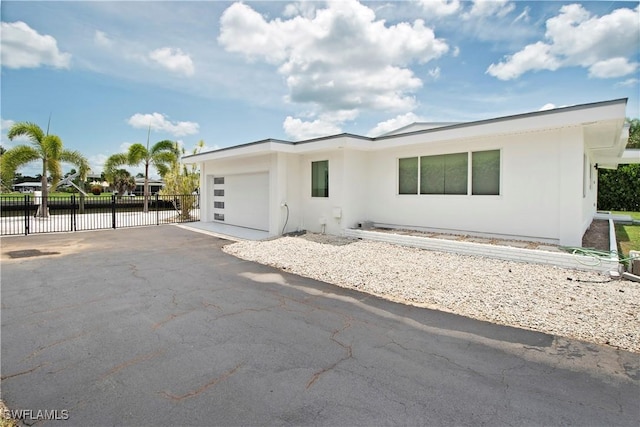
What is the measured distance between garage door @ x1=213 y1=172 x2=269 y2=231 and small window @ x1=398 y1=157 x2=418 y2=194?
528 cm

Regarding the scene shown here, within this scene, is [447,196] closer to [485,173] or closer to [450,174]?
[450,174]

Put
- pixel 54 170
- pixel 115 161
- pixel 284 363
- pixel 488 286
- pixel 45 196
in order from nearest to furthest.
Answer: pixel 284 363
pixel 488 286
pixel 45 196
pixel 54 170
pixel 115 161

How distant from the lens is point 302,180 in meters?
12.3

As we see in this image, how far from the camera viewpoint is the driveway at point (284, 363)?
2.62m

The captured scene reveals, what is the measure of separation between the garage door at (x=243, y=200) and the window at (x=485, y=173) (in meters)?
7.50

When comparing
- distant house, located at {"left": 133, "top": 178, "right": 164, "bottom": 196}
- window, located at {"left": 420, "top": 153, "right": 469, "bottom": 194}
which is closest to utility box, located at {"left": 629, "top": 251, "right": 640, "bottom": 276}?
window, located at {"left": 420, "top": 153, "right": 469, "bottom": 194}

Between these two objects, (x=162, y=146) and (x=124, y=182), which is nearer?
(x=162, y=146)

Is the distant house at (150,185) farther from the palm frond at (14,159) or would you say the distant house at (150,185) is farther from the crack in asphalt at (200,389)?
the crack in asphalt at (200,389)

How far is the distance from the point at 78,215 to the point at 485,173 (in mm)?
22155

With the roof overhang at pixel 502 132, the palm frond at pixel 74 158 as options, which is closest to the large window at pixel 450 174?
the roof overhang at pixel 502 132

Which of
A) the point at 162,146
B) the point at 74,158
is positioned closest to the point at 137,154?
the point at 162,146

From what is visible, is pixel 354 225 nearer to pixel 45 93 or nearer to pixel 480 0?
pixel 480 0

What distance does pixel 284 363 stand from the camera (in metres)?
3.36

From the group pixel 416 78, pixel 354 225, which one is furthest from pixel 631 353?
pixel 416 78
